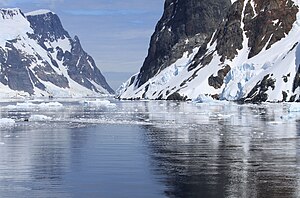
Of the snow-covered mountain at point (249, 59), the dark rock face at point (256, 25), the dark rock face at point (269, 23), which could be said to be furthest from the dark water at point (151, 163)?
the dark rock face at point (256, 25)

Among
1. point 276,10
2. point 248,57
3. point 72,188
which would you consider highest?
point 276,10

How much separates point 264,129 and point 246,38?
4988 inches

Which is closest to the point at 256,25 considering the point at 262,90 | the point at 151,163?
the point at 262,90

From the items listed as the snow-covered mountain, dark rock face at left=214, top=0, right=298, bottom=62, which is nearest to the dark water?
the snow-covered mountain

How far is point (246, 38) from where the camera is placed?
584 ft

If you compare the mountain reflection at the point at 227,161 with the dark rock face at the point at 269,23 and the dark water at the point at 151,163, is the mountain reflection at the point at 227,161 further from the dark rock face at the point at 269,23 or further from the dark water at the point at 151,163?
the dark rock face at the point at 269,23

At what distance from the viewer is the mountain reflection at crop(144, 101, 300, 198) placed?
24.6 meters

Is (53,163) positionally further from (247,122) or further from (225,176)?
(247,122)

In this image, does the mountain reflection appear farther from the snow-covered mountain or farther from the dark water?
the snow-covered mountain

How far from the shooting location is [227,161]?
106 feet

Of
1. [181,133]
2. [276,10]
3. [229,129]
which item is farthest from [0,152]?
[276,10]

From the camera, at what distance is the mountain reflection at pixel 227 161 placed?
24.6 meters

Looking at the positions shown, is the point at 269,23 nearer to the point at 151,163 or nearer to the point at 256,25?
the point at 256,25

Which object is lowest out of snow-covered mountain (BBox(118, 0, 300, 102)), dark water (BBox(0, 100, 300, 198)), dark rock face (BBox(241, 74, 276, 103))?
dark water (BBox(0, 100, 300, 198))
